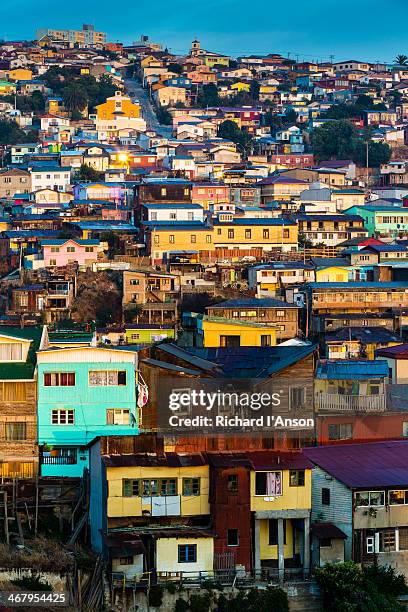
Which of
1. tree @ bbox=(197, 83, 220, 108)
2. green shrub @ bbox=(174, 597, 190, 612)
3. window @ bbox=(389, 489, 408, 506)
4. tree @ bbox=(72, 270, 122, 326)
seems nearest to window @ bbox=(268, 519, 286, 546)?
window @ bbox=(389, 489, 408, 506)

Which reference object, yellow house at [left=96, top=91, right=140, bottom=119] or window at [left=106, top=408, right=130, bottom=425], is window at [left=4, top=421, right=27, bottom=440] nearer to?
window at [left=106, top=408, right=130, bottom=425]

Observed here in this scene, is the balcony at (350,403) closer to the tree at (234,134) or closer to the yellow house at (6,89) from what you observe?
the tree at (234,134)

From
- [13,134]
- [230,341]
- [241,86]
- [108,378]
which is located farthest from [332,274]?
[241,86]

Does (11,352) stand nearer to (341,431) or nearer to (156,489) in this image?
(156,489)

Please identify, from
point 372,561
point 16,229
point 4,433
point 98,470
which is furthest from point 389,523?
point 16,229

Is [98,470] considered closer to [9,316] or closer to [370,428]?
[370,428]
